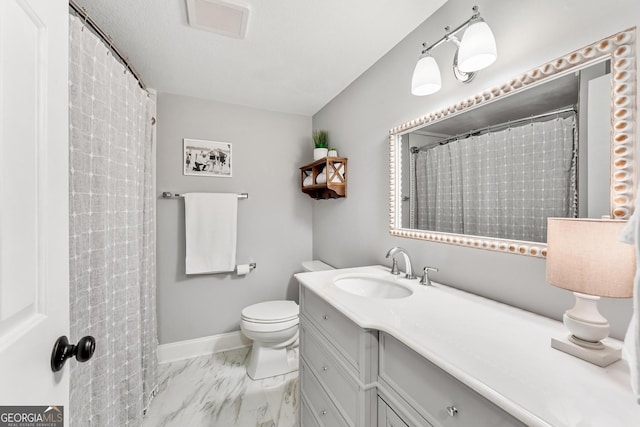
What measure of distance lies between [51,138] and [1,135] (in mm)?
169

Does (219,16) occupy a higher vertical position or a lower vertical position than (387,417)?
higher

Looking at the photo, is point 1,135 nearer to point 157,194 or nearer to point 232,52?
point 232,52

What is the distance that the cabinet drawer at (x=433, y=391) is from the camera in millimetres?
574

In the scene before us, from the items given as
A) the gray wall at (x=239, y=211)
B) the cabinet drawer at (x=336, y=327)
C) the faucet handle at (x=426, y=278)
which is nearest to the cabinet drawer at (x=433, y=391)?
the cabinet drawer at (x=336, y=327)

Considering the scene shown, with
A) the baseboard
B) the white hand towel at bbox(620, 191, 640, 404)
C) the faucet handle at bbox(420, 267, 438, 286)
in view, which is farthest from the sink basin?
the baseboard

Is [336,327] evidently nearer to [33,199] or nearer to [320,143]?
[33,199]

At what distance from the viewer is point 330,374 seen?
1115mm

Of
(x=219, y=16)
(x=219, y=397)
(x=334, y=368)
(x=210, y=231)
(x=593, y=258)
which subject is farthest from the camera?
(x=210, y=231)

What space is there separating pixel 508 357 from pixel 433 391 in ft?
0.67

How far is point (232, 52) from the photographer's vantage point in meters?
1.61

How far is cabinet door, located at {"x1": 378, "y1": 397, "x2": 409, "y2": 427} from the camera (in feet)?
2.61

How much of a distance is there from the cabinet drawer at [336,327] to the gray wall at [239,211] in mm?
1234

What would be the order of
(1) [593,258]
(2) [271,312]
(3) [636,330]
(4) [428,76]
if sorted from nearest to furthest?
(3) [636,330], (1) [593,258], (4) [428,76], (2) [271,312]

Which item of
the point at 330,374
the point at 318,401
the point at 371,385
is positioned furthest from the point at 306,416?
the point at 371,385
